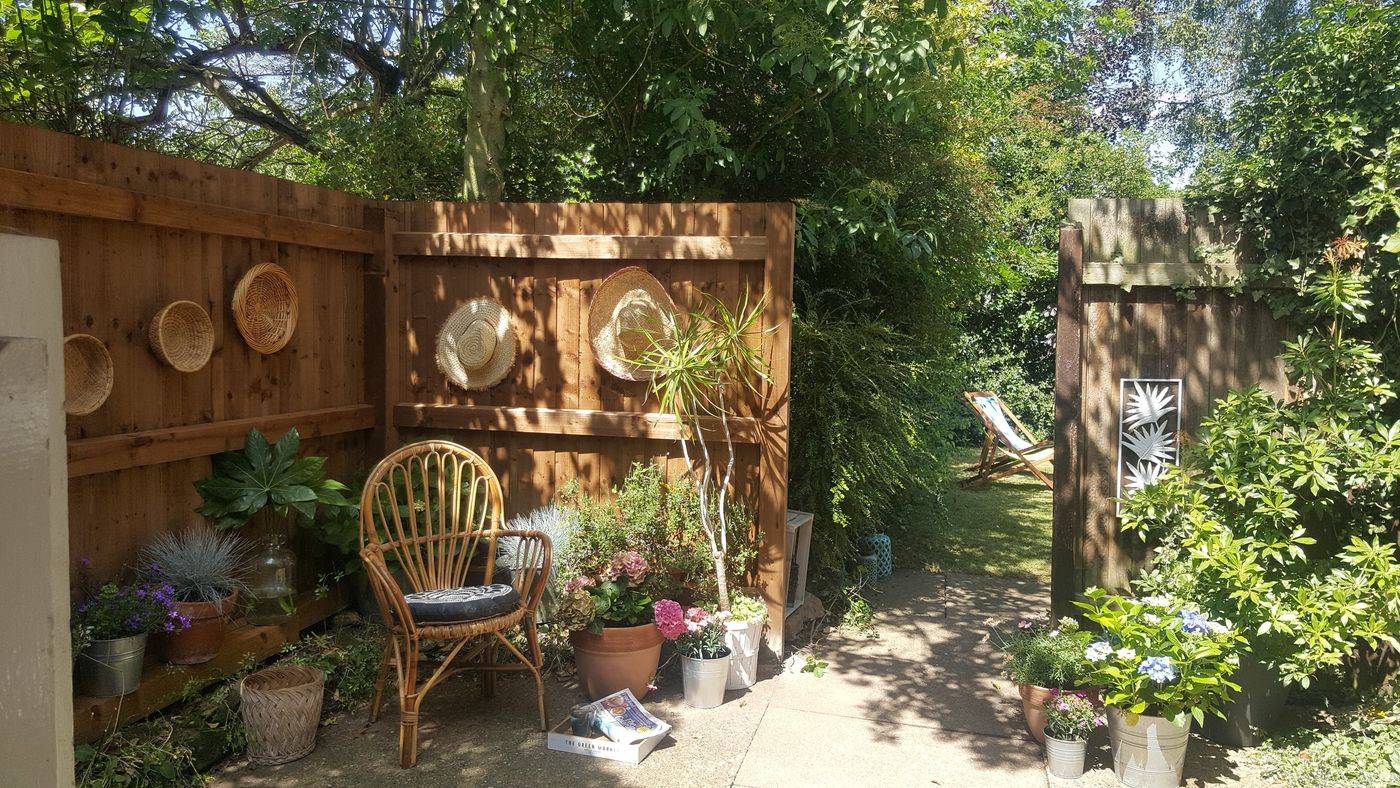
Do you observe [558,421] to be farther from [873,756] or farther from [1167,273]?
[1167,273]

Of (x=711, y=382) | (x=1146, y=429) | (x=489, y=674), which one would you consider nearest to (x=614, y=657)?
(x=489, y=674)

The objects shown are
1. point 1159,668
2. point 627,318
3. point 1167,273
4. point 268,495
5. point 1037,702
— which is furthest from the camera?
point 627,318

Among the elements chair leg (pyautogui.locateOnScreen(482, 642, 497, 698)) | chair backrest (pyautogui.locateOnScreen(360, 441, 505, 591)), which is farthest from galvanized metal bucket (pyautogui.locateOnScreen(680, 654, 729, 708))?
chair backrest (pyautogui.locateOnScreen(360, 441, 505, 591))

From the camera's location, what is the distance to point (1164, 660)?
3100 mm

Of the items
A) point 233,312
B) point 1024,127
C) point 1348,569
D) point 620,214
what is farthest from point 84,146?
point 1024,127

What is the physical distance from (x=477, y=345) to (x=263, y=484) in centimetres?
123

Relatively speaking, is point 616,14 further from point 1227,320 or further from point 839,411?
point 1227,320

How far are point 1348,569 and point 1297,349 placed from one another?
84 centimetres

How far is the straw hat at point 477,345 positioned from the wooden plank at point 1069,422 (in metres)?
2.57

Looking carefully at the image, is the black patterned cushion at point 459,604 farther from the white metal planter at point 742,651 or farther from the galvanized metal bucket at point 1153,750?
the galvanized metal bucket at point 1153,750

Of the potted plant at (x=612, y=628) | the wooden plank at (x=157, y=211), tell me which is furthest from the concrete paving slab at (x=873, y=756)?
the wooden plank at (x=157, y=211)

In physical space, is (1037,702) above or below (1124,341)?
below

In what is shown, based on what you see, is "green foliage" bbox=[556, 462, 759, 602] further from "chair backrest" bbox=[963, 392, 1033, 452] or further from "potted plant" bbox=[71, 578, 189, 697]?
"chair backrest" bbox=[963, 392, 1033, 452]

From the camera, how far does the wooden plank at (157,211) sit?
302 centimetres
